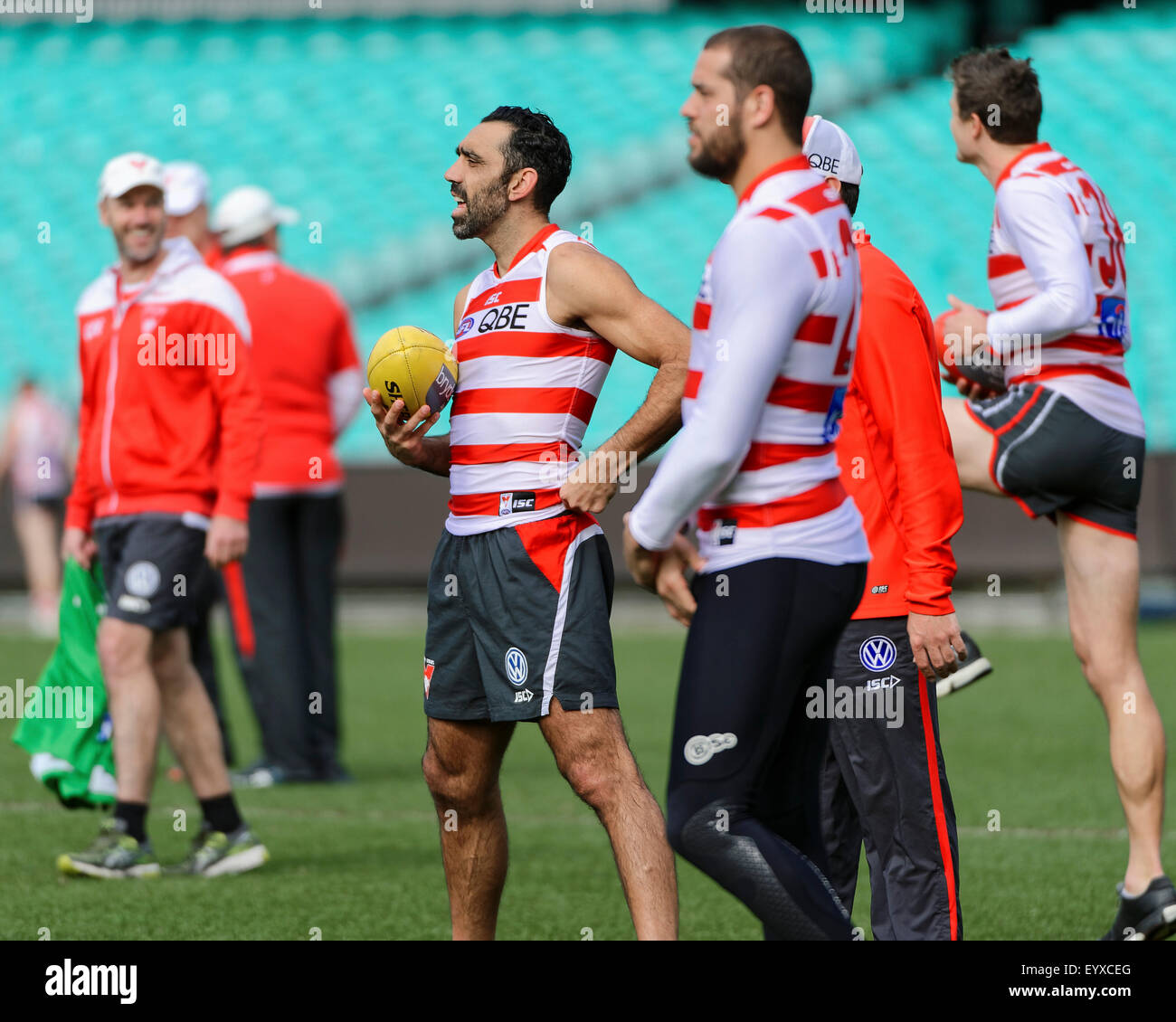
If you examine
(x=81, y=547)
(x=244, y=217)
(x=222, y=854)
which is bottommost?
(x=222, y=854)

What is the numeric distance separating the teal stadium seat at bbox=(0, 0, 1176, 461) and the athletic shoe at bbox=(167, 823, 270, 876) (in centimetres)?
1135

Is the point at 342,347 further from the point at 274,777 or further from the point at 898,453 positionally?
the point at 898,453

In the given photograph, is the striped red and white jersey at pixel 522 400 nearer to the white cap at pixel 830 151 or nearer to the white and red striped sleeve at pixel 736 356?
the white cap at pixel 830 151

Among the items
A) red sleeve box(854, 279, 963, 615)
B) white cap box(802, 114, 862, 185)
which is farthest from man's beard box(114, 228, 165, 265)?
red sleeve box(854, 279, 963, 615)

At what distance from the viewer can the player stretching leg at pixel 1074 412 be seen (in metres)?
5.01

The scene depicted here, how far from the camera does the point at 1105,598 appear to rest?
16.9 feet

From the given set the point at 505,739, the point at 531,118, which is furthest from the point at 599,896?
the point at 531,118

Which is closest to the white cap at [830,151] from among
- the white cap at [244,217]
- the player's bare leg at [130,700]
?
the player's bare leg at [130,700]

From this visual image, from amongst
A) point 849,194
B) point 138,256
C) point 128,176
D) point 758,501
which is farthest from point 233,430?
point 758,501

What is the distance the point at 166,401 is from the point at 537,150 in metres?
2.40

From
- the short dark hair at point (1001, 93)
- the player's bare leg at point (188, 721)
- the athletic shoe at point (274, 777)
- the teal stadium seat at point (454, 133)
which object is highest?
the teal stadium seat at point (454, 133)

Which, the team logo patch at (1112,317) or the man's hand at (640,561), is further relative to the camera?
the team logo patch at (1112,317)

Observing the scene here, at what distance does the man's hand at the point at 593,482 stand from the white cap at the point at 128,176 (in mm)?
2888

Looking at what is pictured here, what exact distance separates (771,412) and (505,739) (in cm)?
140
